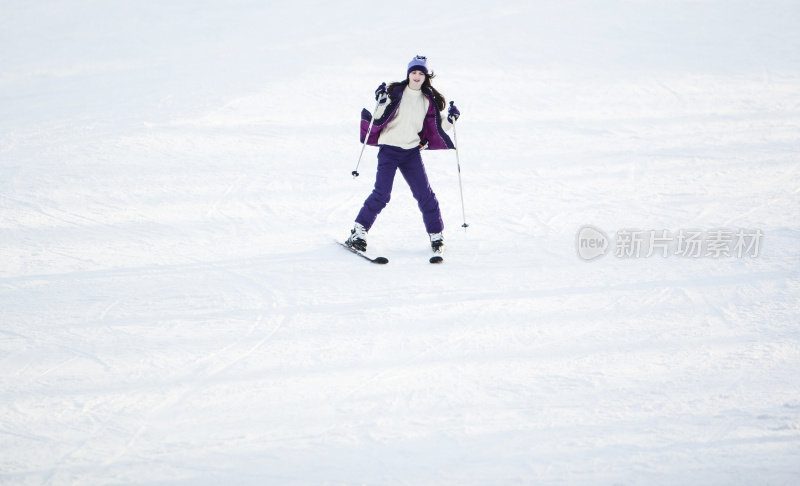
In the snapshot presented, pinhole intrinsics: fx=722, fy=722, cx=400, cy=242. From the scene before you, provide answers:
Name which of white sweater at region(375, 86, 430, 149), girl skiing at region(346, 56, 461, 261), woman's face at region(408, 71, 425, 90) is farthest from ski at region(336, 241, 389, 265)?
woman's face at region(408, 71, 425, 90)

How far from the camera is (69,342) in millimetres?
3877

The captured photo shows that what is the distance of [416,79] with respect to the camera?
461 cm

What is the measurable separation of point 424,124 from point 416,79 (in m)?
0.33

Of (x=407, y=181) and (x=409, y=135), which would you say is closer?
(x=409, y=135)

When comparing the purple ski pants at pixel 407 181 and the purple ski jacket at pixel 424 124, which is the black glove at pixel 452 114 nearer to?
the purple ski jacket at pixel 424 124

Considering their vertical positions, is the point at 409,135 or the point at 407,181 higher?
the point at 409,135

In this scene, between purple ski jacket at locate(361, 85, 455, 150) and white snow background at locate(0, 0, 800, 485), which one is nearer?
white snow background at locate(0, 0, 800, 485)

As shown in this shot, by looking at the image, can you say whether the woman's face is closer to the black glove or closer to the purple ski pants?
the black glove

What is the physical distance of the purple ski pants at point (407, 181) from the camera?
4.83 m

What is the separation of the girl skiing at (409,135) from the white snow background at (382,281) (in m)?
0.30

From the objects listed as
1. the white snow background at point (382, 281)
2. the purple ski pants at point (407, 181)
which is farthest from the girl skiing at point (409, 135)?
the white snow background at point (382, 281)

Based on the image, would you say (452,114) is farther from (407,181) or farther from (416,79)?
(407,181)

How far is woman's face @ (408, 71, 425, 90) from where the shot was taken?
180 inches

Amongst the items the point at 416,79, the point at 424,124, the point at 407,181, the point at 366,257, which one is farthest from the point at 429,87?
the point at 366,257
